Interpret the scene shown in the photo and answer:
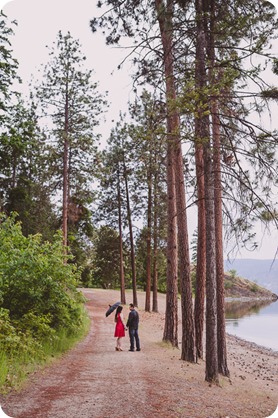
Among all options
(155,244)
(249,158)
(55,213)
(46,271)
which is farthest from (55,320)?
(155,244)

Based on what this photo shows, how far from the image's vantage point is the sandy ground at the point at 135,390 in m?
5.79

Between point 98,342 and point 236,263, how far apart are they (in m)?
6.98

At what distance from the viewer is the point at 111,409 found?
576 cm

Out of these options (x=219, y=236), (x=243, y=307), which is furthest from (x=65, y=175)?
(x=243, y=307)

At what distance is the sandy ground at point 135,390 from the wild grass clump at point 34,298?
0.48 metres

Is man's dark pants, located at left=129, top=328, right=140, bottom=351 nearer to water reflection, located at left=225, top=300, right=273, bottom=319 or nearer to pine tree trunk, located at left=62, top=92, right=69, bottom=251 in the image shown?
pine tree trunk, located at left=62, top=92, right=69, bottom=251

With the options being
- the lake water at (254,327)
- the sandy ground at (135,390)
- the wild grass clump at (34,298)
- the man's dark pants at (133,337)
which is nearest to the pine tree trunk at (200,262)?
the sandy ground at (135,390)

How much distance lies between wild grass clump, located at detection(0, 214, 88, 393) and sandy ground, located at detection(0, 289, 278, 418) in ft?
1.58

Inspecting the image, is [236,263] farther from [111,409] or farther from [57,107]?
[57,107]

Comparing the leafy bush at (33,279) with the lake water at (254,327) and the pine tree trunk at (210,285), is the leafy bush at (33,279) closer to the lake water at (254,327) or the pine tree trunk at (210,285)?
the pine tree trunk at (210,285)

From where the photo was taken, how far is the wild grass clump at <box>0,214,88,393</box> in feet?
29.5

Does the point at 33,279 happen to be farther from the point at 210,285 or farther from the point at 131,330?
the point at 210,285

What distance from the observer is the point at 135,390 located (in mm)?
6719

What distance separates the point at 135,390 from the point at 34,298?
4587 millimetres
